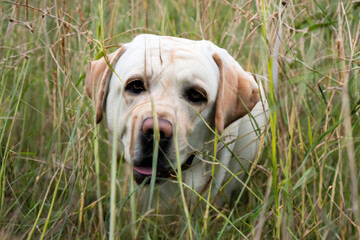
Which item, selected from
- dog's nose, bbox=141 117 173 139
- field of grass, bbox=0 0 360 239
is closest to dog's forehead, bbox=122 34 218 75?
field of grass, bbox=0 0 360 239

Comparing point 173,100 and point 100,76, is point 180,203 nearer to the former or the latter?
point 173,100

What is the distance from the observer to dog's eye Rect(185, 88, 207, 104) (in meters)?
2.49

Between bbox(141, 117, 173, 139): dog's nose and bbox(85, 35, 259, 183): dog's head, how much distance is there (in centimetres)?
1

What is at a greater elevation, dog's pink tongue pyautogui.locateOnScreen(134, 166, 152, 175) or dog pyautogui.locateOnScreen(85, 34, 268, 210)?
dog pyautogui.locateOnScreen(85, 34, 268, 210)

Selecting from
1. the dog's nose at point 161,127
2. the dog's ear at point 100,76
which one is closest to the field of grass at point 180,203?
the dog's ear at point 100,76

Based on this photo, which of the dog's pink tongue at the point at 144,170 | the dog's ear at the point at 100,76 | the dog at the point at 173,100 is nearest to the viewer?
the dog at the point at 173,100

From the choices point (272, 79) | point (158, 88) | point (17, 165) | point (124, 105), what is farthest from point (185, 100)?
point (17, 165)

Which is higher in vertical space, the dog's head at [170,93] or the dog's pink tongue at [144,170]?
the dog's head at [170,93]

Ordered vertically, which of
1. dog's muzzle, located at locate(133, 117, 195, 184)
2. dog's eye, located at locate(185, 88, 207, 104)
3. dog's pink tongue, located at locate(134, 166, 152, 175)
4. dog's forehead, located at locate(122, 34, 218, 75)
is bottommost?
dog's pink tongue, located at locate(134, 166, 152, 175)

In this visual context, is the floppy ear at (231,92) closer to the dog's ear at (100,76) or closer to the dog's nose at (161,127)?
the dog's nose at (161,127)

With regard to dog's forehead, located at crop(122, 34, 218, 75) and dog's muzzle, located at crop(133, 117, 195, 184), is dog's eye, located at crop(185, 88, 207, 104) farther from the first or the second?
dog's muzzle, located at crop(133, 117, 195, 184)

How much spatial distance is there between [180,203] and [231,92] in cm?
57

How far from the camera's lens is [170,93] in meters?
2.45

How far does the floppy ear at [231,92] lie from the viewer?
8.28 feet
